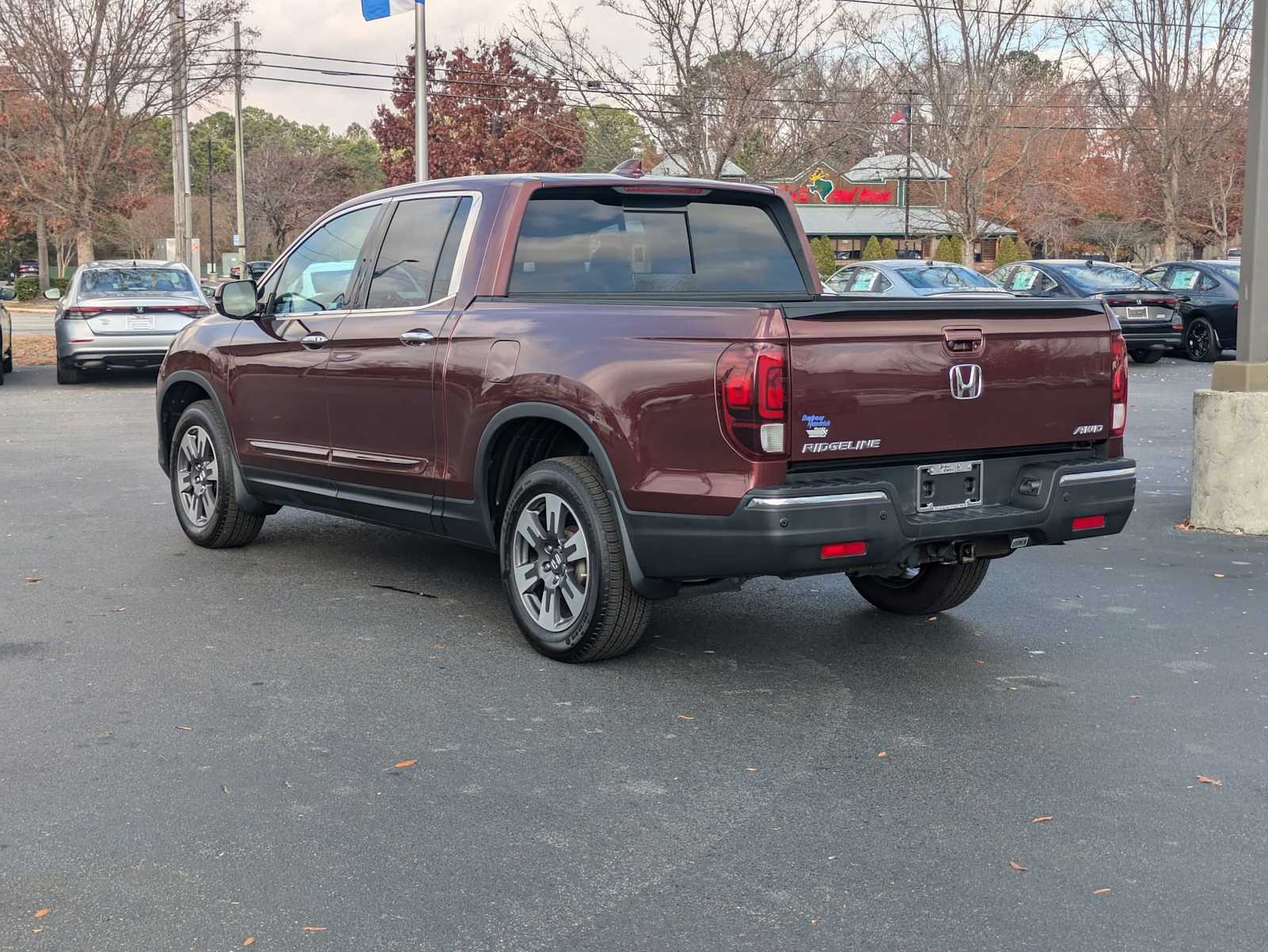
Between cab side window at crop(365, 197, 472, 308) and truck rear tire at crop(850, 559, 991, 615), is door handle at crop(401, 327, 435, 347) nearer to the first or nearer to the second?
cab side window at crop(365, 197, 472, 308)

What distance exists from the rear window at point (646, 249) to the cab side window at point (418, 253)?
401 mm

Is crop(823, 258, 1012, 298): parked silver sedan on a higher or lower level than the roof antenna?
lower

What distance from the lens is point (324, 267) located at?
7547mm

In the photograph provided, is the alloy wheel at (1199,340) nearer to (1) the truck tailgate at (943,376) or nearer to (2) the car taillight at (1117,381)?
(2) the car taillight at (1117,381)

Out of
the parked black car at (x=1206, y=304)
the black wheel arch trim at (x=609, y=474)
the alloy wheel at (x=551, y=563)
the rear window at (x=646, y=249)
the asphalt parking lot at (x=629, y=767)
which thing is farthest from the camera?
the parked black car at (x=1206, y=304)

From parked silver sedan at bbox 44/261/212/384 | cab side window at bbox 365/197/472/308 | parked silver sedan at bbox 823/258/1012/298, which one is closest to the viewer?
cab side window at bbox 365/197/472/308

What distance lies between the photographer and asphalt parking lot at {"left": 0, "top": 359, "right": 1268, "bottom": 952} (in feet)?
12.0

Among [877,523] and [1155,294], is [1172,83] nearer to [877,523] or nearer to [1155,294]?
[1155,294]

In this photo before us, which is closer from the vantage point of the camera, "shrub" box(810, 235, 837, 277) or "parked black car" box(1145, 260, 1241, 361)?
"parked black car" box(1145, 260, 1241, 361)

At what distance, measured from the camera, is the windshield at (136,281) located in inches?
762

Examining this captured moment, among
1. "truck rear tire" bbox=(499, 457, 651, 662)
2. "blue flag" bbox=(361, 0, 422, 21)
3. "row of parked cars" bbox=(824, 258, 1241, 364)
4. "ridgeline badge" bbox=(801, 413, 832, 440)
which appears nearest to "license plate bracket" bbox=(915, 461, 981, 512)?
"ridgeline badge" bbox=(801, 413, 832, 440)

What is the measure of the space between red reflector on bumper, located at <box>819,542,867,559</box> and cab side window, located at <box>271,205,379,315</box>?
3.15 metres

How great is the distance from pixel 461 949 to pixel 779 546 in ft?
6.89

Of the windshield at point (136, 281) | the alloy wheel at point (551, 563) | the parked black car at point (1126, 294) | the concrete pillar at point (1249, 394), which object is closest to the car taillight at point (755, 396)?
the alloy wheel at point (551, 563)
